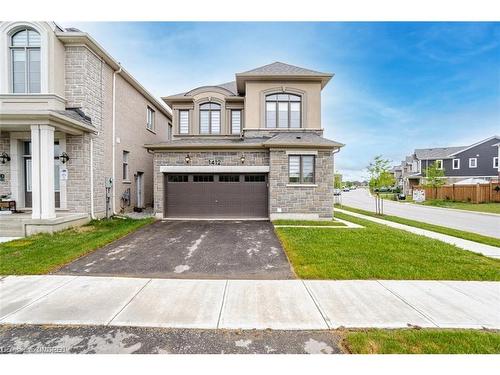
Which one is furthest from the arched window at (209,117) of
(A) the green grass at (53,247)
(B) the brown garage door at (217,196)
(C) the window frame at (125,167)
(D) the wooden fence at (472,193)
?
(D) the wooden fence at (472,193)

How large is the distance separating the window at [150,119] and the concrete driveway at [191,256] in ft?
32.9

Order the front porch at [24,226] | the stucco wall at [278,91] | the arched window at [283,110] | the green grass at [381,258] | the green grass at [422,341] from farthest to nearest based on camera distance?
the arched window at [283,110], the stucco wall at [278,91], the front porch at [24,226], the green grass at [381,258], the green grass at [422,341]

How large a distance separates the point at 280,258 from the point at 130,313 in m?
3.79

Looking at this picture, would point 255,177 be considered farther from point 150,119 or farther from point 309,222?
point 150,119

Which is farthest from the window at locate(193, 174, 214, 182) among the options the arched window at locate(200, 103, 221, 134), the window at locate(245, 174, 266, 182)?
the arched window at locate(200, 103, 221, 134)

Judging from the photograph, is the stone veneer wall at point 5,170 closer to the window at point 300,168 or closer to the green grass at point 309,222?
the green grass at point 309,222

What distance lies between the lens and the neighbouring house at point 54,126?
862 centimetres

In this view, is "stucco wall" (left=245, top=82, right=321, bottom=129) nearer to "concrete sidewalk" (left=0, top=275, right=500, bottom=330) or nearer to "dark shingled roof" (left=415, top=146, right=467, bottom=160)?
"concrete sidewalk" (left=0, top=275, right=500, bottom=330)

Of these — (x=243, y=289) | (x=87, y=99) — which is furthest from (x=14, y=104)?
(x=243, y=289)

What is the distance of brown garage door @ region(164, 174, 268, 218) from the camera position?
12.2 m

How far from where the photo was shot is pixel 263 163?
39.5 ft

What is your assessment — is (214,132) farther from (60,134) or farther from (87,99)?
(60,134)

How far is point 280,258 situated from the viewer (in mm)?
6207

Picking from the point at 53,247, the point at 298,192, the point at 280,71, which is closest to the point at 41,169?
the point at 53,247
